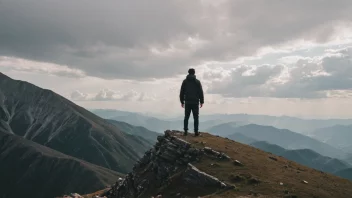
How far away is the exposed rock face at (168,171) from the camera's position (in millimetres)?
37203

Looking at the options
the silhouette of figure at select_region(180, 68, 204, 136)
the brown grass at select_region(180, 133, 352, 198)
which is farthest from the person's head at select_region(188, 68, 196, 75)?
the brown grass at select_region(180, 133, 352, 198)

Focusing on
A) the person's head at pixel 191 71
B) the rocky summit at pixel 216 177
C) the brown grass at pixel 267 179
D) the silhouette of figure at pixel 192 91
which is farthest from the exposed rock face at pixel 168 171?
the person's head at pixel 191 71

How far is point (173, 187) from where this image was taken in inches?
1521

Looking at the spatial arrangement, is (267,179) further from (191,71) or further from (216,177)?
(191,71)

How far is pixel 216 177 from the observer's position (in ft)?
119

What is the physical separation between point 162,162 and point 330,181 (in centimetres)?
2309

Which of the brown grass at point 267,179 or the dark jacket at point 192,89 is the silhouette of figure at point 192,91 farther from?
the brown grass at point 267,179

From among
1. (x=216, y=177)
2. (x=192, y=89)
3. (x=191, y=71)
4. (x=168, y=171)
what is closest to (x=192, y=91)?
(x=192, y=89)

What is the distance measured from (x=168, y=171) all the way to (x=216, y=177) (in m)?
11.7

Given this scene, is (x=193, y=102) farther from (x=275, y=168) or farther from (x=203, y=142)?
(x=275, y=168)

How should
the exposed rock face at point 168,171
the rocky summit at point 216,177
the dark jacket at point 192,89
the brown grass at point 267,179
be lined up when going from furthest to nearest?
the dark jacket at point 192,89
the exposed rock face at point 168,171
the rocky summit at point 216,177
the brown grass at point 267,179

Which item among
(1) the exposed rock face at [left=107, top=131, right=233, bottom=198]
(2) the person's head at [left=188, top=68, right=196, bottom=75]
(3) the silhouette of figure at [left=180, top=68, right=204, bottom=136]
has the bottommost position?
(1) the exposed rock face at [left=107, top=131, right=233, bottom=198]

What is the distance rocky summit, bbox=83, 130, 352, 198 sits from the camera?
107 feet

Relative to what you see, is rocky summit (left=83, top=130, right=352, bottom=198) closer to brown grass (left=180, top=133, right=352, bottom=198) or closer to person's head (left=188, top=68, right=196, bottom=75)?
brown grass (left=180, top=133, right=352, bottom=198)
